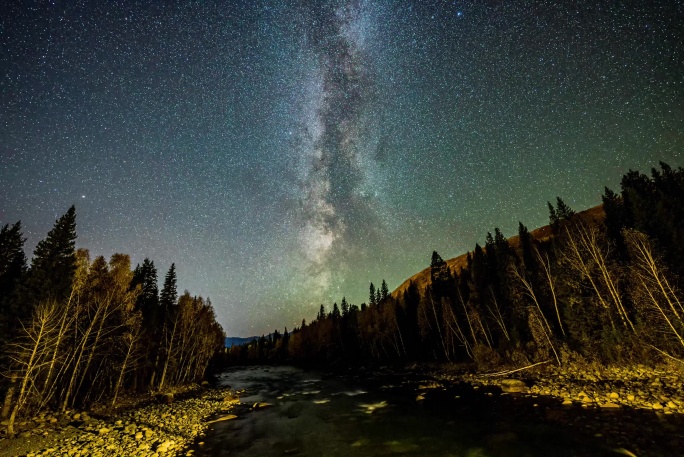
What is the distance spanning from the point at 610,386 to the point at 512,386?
7.45m

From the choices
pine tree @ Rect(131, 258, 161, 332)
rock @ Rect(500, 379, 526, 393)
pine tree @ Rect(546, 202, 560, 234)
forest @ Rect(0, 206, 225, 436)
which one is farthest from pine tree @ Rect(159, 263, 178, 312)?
pine tree @ Rect(546, 202, 560, 234)

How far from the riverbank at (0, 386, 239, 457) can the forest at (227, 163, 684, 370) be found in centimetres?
3139

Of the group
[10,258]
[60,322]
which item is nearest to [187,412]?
[60,322]

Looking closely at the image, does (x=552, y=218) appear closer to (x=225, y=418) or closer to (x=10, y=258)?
(x=225, y=418)

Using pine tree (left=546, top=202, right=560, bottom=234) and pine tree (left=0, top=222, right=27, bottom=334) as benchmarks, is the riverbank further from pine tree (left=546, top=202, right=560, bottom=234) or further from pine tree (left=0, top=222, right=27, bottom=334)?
pine tree (left=546, top=202, right=560, bottom=234)

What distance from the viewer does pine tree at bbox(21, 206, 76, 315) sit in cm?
2442

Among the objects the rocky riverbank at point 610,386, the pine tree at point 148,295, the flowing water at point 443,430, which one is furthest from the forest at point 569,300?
the pine tree at point 148,295

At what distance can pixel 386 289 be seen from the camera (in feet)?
398

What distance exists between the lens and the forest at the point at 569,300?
2412 cm

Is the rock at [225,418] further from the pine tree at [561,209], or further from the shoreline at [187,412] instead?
the pine tree at [561,209]

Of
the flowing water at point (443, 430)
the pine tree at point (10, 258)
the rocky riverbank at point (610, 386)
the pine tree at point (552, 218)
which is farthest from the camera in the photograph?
the pine tree at point (552, 218)

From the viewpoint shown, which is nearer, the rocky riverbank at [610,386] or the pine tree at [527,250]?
the rocky riverbank at [610,386]

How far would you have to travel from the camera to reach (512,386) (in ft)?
87.7

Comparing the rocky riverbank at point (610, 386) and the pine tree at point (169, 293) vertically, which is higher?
the pine tree at point (169, 293)
